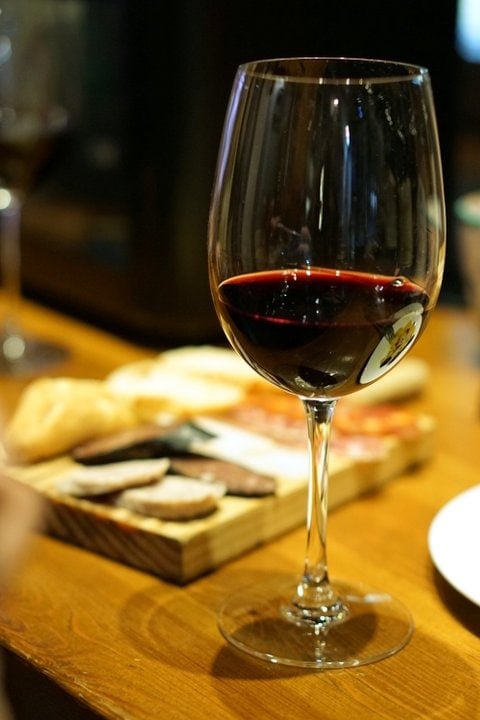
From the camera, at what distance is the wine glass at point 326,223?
549 mm

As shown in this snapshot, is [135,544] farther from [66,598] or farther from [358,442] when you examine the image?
[358,442]

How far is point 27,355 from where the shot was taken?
1.20m

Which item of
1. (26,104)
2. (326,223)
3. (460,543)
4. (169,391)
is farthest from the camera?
(26,104)

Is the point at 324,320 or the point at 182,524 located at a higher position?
the point at 324,320

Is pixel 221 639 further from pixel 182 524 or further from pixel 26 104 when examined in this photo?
pixel 26 104

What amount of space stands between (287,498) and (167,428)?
0.13 m

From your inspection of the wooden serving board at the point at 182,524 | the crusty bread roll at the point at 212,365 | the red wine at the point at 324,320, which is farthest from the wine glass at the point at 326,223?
the crusty bread roll at the point at 212,365

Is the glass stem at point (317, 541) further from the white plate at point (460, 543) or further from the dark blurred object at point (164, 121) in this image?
the dark blurred object at point (164, 121)

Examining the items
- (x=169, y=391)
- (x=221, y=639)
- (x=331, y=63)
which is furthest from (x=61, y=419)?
(x=331, y=63)

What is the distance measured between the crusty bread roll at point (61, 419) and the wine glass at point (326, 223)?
27 cm

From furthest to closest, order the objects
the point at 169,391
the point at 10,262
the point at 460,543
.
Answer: the point at 10,262 < the point at 169,391 < the point at 460,543

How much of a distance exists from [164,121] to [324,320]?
2.24ft

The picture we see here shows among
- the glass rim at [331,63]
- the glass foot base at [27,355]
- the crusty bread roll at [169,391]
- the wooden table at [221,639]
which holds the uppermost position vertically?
the glass rim at [331,63]

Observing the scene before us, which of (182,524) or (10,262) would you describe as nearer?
(182,524)
